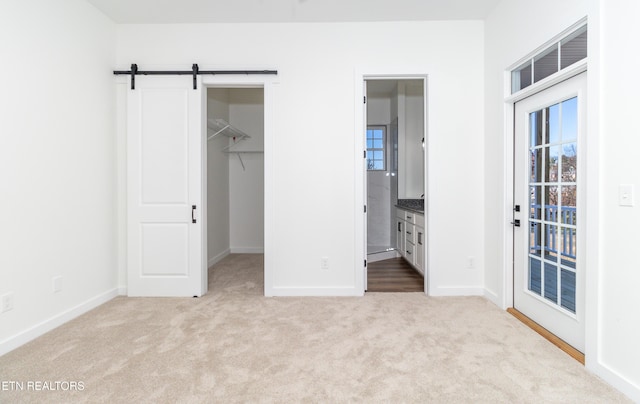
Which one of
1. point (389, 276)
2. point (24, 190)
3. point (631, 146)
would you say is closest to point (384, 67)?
point (631, 146)

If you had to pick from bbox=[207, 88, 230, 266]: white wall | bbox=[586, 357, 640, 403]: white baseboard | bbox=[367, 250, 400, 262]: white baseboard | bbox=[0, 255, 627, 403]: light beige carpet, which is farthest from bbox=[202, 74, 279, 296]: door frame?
bbox=[586, 357, 640, 403]: white baseboard

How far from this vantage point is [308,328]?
247cm

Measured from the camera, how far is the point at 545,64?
238 cm

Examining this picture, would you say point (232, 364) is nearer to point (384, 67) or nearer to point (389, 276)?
point (389, 276)

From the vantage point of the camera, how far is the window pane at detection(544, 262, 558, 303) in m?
2.30

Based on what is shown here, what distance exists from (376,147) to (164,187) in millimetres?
3876

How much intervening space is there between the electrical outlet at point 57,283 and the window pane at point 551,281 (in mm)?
4004

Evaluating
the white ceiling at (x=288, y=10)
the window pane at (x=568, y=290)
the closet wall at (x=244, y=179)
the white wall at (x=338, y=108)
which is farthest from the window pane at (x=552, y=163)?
the closet wall at (x=244, y=179)

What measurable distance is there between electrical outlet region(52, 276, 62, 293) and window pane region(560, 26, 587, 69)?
168 inches

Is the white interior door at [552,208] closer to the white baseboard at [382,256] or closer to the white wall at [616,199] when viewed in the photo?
the white wall at [616,199]

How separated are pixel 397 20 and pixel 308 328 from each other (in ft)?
10.3

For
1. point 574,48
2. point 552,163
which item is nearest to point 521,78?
point 574,48

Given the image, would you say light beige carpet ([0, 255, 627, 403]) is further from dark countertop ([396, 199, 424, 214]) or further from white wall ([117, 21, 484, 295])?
dark countertop ([396, 199, 424, 214])

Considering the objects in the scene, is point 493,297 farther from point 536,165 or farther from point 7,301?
point 7,301
